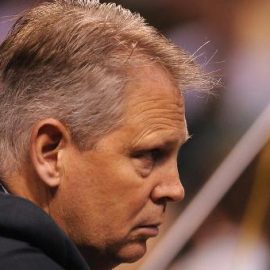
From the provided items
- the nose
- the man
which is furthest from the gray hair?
the nose

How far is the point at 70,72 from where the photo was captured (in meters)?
1.54

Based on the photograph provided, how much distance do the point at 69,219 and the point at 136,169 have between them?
0.17m

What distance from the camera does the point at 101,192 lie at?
1.58 m

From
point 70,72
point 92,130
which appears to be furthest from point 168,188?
point 70,72

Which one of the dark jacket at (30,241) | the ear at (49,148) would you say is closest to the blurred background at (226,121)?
the ear at (49,148)

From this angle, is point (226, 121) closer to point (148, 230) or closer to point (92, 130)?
point (148, 230)

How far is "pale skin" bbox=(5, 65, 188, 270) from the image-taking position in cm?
156

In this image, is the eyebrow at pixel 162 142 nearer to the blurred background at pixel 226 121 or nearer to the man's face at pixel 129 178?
the man's face at pixel 129 178

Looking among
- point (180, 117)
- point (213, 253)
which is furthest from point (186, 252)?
point (180, 117)

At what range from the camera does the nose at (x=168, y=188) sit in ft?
5.32

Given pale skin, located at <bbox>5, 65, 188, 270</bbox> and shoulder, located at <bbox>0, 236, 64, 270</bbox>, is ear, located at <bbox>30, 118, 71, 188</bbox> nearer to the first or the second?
pale skin, located at <bbox>5, 65, 188, 270</bbox>

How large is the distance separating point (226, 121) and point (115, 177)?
1815mm

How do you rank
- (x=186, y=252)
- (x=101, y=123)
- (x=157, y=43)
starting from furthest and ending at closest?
1. (x=186, y=252)
2. (x=157, y=43)
3. (x=101, y=123)

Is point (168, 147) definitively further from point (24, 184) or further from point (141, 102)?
point (24, 184)
